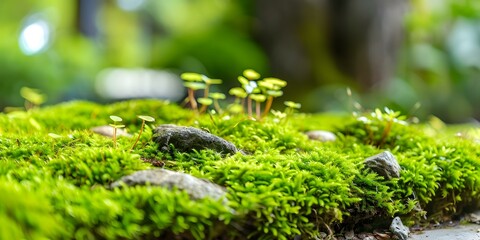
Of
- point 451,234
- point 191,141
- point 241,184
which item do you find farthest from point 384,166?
point 191,141

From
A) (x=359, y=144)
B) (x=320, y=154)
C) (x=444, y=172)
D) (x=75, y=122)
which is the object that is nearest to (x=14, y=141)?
(x=75, y=122)

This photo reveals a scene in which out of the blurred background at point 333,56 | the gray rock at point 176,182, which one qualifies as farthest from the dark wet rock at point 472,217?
the blurred background at point 333,56

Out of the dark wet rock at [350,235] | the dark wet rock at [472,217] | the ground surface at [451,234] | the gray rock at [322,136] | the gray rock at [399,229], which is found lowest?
the dark wet rock at [472,217]

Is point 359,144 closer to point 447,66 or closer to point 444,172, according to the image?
point 444,172

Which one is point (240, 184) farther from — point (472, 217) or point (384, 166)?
point (472, 217)

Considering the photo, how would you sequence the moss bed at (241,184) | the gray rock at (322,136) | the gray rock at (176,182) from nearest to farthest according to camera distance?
1. the moss bed at (241,184)
2. the gray rock at (176,182)
3. the gray rock at (322,136)

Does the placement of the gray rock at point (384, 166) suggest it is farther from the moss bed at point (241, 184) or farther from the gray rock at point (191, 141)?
the gray rock at point (191, 141)
